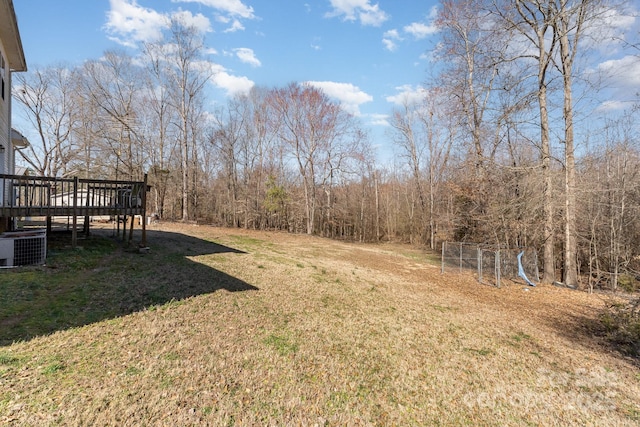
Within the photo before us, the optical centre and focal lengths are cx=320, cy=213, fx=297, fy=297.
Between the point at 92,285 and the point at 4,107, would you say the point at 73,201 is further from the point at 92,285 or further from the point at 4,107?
the point at 4,107

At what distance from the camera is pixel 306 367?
332 cm

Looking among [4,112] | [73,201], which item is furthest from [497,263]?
[4,112]

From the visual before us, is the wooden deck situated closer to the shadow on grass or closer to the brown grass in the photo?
the shadow on grass

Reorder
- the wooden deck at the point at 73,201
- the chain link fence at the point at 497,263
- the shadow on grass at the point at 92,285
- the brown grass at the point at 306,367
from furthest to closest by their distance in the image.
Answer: the chain link fence at the point at 497,263, the wooden deck at the point at 73,201, the shadow on grass at the point at 92,285, the brown grass at the point at 306,367

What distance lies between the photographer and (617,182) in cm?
1030

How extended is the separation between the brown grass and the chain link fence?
9.35 ft

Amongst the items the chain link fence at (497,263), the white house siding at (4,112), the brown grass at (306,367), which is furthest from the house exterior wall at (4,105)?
the chain link fence at (497,263)

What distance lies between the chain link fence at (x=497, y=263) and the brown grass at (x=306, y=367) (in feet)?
9.35

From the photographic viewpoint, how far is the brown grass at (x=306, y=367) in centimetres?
247

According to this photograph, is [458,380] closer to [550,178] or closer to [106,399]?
Result: [106,399]

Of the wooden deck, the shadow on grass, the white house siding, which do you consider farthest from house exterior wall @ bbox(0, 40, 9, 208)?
the shadow on grass

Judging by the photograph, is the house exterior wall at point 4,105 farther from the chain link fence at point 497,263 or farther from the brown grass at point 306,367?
the chain link fence at point 497,263

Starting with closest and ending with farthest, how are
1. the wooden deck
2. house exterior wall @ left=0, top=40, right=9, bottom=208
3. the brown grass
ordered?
the brown grass → the wooden deck → house exterior wall @ left=0, top=40, right=9, bottom=208

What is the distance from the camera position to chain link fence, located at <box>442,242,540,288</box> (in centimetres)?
873
